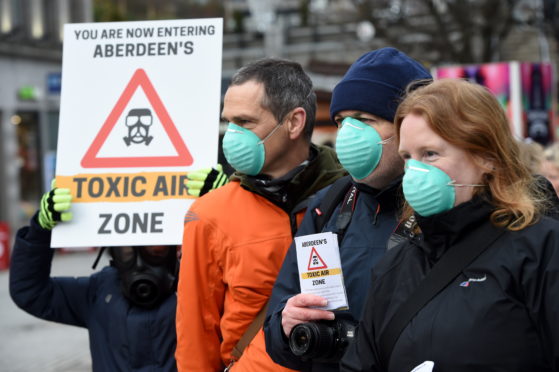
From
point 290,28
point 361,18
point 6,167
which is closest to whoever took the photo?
point 361,18

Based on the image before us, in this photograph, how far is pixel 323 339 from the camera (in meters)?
2.47

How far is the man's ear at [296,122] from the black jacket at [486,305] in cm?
108

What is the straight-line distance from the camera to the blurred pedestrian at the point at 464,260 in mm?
1968

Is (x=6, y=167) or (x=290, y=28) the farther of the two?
(x=290, y=28)

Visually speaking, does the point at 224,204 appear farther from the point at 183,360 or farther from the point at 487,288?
the point at 487,288

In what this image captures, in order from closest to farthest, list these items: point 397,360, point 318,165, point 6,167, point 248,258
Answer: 1. point 397,360
2. point 248,258
3. point 318,165
4. point 6,167

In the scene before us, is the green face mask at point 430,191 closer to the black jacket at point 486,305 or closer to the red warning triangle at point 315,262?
the black jacket at point 486,305

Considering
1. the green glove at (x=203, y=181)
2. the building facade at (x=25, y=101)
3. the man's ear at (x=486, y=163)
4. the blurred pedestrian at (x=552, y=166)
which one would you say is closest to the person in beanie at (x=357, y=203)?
the man's ear at (x=486, y=163)

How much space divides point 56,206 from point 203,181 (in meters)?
0.61

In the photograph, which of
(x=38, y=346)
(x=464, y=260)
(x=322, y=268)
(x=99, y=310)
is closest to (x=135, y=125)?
(x=99, y=310)

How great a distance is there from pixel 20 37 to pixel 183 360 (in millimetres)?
23018

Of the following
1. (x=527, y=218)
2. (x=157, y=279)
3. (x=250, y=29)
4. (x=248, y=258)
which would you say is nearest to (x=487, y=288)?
(x=527, y=218)

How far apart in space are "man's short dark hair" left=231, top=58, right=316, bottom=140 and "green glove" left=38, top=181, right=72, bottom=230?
0.85 meters

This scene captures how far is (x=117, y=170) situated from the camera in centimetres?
348
